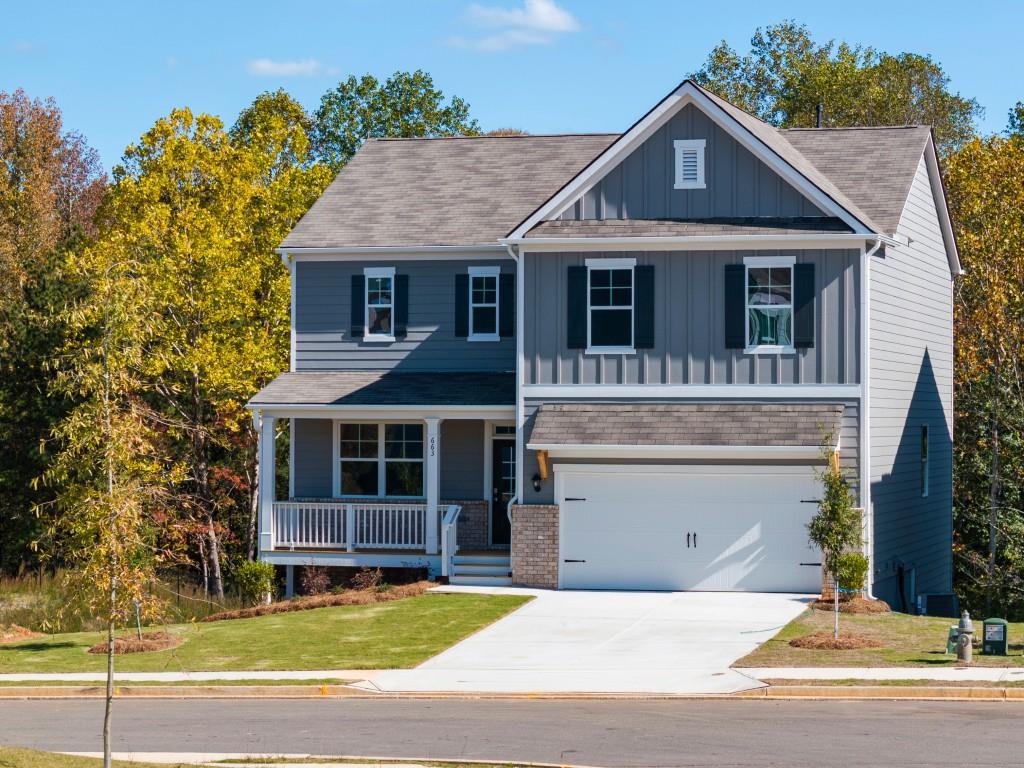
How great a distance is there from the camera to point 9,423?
38469 mm

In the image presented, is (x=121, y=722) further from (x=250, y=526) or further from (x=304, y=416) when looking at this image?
(x=250, y=526)

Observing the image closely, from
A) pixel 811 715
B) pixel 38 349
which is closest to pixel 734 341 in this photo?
pixel 811 715

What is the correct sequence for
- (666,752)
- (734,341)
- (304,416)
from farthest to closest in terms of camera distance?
(304,416), (734,341), (666,752)

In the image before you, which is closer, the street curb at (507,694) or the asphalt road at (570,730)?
the asphalt road at (570,730)

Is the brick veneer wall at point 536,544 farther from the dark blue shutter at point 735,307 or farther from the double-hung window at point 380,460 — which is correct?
the dark blue shutter at point 735,307

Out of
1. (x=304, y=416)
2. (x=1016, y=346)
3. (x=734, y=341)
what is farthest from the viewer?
(x=1016, y=346)

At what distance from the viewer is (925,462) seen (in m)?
31.6

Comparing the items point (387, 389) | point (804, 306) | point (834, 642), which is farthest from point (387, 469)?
point (834, 642)

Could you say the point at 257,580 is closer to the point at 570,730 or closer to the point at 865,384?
the point at 865,384

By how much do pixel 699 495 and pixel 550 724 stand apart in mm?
10768

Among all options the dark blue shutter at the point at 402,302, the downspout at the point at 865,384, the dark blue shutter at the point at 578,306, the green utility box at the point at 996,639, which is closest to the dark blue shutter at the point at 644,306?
the dark blue shutter at the point at 578,306

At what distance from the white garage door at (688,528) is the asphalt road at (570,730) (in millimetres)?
Result: 8804

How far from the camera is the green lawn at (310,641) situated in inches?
830

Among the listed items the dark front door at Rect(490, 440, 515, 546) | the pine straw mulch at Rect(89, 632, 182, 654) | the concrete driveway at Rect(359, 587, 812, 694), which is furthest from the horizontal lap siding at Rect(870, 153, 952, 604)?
the pine straw mulch at Rect(89, 632, 182, 654)
